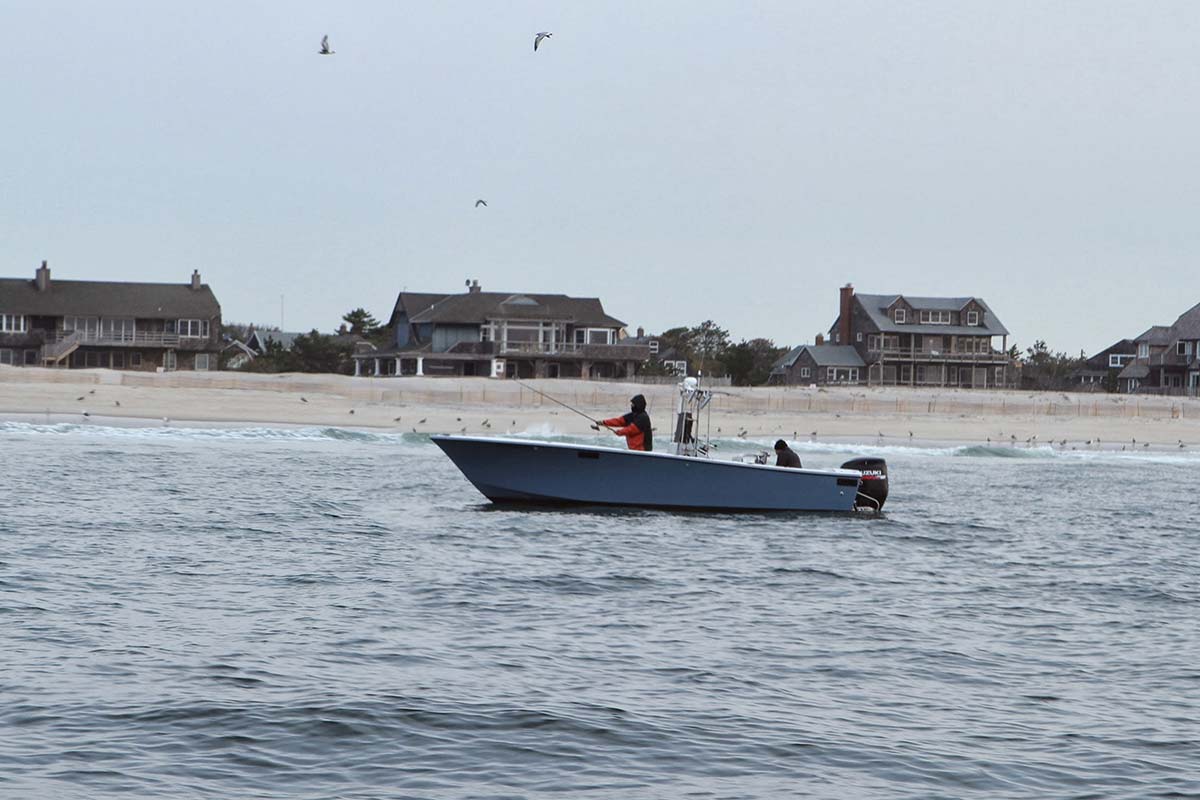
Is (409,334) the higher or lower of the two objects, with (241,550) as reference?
higher

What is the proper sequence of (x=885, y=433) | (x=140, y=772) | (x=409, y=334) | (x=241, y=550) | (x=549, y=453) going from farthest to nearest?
(x=409, y=334) < (x=885, y=433) < (x=549, y=453) < (x=241, y=550) < (x=140, y=772)

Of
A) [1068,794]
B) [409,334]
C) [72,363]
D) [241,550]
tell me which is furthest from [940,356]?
[1068,794]

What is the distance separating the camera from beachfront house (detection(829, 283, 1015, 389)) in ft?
326

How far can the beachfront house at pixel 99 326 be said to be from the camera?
86.2 metres

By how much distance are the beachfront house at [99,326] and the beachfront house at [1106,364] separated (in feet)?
229

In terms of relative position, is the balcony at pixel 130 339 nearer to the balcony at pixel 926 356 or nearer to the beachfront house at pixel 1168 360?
the balcony at pixel 926 356

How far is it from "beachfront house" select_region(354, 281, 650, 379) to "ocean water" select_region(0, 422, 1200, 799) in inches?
2410

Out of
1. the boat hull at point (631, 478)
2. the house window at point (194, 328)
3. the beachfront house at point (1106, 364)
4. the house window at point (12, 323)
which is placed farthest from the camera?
the beachfront house at point (1106, 364)

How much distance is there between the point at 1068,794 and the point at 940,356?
303 feet

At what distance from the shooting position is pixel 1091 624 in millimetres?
16016

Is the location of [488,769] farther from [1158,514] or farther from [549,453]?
[1158,514]

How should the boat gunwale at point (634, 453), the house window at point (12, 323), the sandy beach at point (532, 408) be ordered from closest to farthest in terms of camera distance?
the boat gunwale at point (634, 453), the sandy beach at point (532, 408), the house window at point (12, 323)

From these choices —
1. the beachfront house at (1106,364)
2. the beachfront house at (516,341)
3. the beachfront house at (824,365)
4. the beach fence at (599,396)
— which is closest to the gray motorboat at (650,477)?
the beach fence at (599,396)

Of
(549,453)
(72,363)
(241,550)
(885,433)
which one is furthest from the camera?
(72,363)
